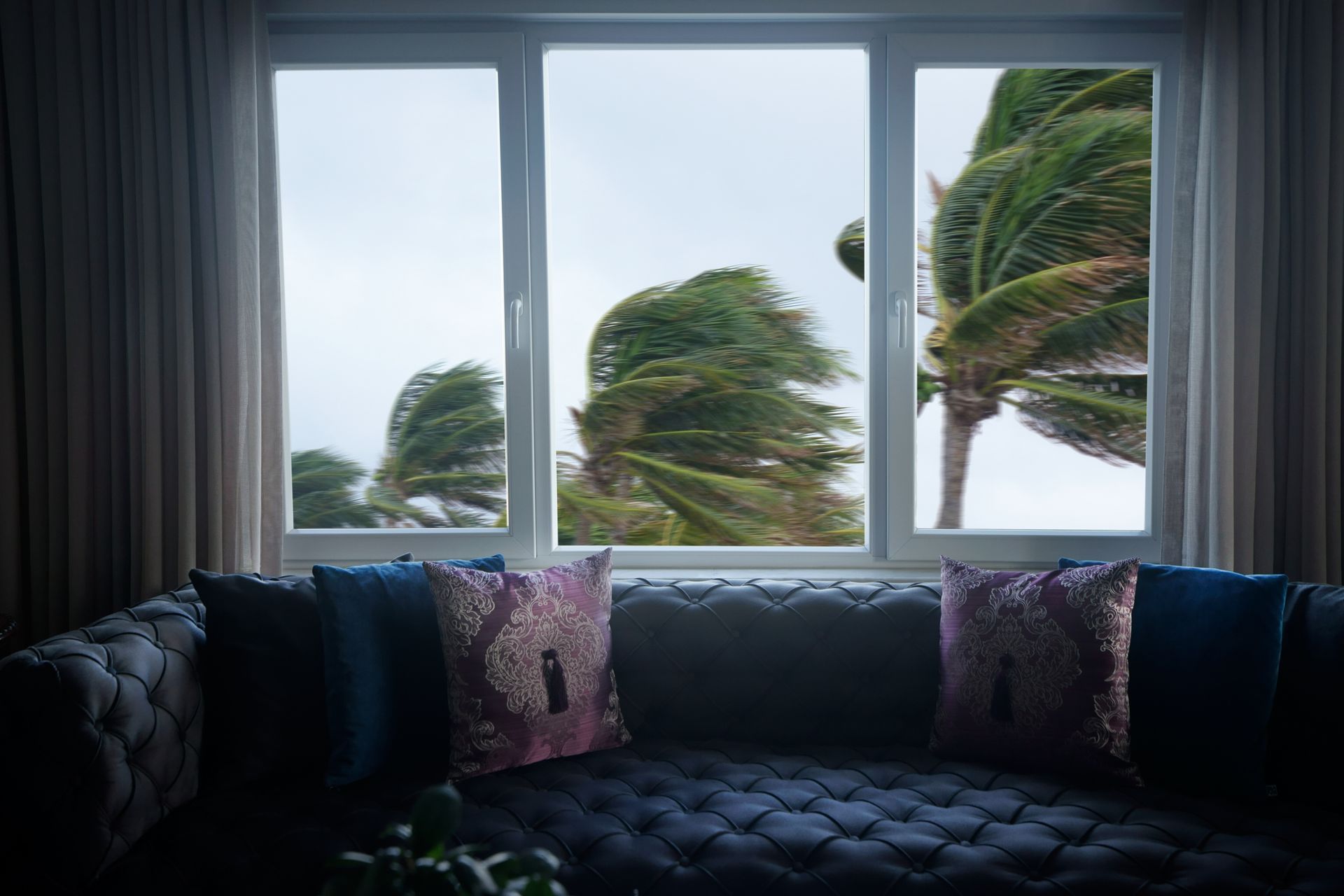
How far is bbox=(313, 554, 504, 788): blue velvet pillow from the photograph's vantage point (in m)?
1.73

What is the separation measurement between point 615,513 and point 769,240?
0.98 meters

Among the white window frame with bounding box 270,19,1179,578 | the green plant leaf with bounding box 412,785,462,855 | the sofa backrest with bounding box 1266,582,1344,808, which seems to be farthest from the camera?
the white window frame with bounding box 270,19,1179,578

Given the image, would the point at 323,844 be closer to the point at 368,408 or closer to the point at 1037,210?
the point at 368,408

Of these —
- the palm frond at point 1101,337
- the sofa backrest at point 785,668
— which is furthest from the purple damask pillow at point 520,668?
the palm frond at point 1101,337

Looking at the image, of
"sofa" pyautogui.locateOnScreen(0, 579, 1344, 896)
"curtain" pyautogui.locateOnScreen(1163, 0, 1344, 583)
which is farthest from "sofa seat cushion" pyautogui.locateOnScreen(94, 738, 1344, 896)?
"curtain" pyautogui.locateOnScreen(1163, 0, 1344, 583)

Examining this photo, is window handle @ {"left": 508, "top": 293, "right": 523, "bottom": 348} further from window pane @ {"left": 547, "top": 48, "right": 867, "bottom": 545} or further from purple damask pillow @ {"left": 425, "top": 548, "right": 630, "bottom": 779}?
purple damask pillow @ {"left": 425, "top": 548, "right": 630, "bottom": 779}

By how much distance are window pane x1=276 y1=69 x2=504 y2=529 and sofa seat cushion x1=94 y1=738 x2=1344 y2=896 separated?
1.05m

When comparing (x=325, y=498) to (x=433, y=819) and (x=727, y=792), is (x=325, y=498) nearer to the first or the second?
(x=727, y=792)

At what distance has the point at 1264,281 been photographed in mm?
2242

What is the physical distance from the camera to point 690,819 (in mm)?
1575

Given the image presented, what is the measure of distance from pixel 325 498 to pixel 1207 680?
2.38 m

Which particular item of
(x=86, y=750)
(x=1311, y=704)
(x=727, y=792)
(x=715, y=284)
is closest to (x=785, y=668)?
(x=727, y=792)

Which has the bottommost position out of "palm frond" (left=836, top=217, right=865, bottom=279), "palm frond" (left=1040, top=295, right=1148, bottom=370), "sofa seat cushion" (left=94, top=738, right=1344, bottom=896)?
"sofa seat cushion" (left=94, top=738, right=1344, bottom=896)

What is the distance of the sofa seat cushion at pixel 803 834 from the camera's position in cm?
141
